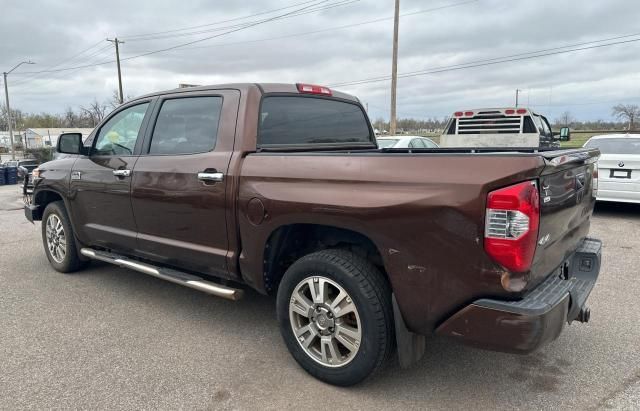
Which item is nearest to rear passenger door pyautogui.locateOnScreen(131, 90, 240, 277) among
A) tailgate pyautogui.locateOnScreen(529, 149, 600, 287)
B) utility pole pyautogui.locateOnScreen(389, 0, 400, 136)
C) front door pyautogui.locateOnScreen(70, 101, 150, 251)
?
front door pyautogui.locateOnScreen(70, 101, 150, 251)

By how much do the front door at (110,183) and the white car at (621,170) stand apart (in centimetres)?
777

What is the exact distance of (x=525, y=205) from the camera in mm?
2168

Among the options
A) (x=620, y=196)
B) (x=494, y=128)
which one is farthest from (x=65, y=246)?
(x=494, y=128)

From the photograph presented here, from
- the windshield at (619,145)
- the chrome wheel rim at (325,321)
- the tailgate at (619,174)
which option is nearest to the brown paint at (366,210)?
the chrome wheel rim at (325,321)

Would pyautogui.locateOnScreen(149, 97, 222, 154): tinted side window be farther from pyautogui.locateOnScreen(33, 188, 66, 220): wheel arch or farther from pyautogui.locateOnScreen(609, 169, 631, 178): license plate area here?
pyautogui.locateOnScreen(609, 169, 631, 178): license plate area

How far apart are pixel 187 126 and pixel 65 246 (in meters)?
2.48

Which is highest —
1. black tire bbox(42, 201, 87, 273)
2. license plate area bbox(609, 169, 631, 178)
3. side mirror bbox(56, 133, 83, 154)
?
side mirror bbox(56, 133, 83, 154)

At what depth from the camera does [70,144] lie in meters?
4.64

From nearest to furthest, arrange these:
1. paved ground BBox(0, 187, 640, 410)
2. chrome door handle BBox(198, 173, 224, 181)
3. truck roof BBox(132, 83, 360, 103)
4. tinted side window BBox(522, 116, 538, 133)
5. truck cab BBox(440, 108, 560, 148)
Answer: paved ground BBox(0, 187, 640, 410) < chrome door handle BBox(198, 173, 224, 181) < truck roof BBox(132, 83, 360, 103) < truck cab BBox(440, 108, 560, 148) < tinted side window BBox(522, 116, 538, 133)

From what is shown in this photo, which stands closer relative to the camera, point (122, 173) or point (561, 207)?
point (561, 207)

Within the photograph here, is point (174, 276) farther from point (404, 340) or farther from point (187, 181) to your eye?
point (404, 340)

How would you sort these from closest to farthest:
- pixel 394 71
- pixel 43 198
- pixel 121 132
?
pixel 121 132 → pixel 43 198 → pixel 394 71

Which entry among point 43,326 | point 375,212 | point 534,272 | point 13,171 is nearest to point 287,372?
point 375,212

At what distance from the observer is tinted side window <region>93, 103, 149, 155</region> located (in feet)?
13.7
